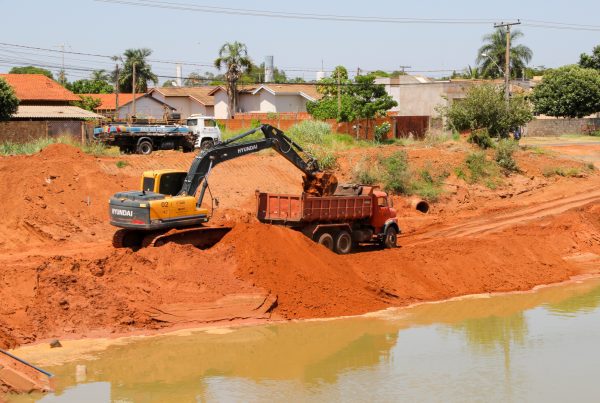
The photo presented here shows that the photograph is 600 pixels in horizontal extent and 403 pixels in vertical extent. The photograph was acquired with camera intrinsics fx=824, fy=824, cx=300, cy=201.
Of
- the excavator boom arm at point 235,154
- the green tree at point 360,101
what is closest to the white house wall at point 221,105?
the green tree at point 360,101

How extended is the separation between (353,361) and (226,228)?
7434 mm

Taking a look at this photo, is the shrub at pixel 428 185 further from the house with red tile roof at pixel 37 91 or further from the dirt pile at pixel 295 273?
the house with red tile roof at pixel 37 91

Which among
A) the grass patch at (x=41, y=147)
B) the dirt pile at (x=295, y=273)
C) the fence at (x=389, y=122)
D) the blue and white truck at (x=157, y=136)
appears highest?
the fence at (x=389, y=122)

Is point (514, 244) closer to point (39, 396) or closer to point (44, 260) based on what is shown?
point (44, 260)

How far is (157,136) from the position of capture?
43406mm

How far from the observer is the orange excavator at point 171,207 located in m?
23.2

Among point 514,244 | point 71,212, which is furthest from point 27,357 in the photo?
point 514,244

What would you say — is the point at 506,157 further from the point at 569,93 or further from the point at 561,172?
the point at 569,93

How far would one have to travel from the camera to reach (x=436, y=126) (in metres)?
61.2

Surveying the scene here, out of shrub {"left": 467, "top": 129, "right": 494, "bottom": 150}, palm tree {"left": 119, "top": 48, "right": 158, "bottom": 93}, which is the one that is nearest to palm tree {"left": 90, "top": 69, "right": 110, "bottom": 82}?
palm tree {"left": 119, "top": 48, "right": 158, "bottom": 93}

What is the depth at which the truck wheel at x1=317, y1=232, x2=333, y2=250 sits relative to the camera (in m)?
26.3

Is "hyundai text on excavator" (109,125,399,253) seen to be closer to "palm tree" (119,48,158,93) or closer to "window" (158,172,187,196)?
"window" (158,172,187,196)

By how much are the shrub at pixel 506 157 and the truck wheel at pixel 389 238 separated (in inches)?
710

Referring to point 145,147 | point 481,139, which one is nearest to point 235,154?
point 145,147
